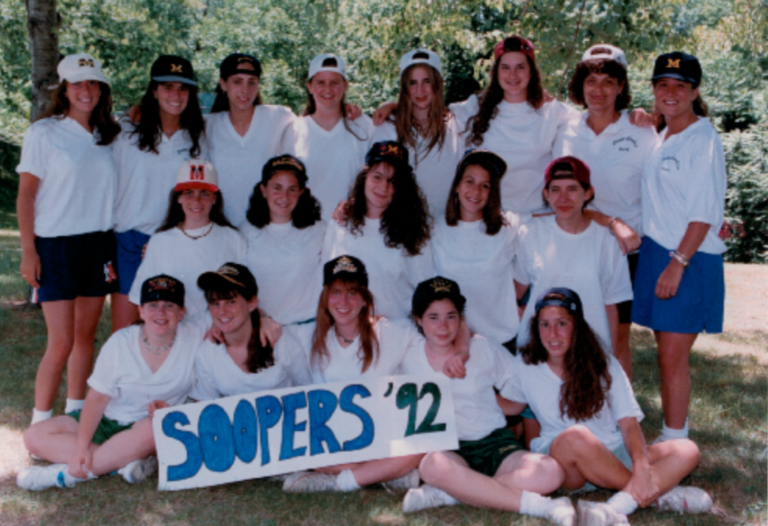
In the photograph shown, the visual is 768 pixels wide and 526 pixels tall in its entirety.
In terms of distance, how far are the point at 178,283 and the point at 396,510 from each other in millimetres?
1794

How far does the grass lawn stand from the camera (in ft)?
11.8

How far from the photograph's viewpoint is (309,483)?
395 cm

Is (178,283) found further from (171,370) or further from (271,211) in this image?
(271,211)

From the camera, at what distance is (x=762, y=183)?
1497cm

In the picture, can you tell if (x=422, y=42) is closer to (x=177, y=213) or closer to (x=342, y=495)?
(x=177, y=213)

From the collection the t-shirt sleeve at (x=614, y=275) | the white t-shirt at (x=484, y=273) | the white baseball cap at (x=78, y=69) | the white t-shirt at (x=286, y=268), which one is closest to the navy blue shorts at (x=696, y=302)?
the t-shirt sleeve at (x=614, y=275)

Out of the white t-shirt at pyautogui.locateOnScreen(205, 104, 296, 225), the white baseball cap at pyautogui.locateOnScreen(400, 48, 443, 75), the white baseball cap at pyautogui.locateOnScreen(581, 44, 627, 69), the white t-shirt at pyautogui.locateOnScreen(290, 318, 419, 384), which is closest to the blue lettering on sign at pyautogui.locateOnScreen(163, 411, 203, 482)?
the white t-shirt at pyautogui.locateOnScreen(290, 318, 419, 384)

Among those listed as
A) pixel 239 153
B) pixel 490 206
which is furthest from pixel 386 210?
pixel 239 153

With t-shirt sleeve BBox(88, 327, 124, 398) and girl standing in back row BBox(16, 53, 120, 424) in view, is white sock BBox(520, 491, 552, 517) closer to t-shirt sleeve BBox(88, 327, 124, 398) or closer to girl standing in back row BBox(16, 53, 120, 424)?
t-shirt sleeve BBox(88, 327, 124, 398)

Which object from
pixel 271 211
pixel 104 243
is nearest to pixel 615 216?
pixel 271 211

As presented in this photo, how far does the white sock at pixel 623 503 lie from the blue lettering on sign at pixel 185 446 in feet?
7.35

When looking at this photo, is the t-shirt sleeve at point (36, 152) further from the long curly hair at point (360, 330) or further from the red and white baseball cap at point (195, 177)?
the long curly hair at point (360, 330)

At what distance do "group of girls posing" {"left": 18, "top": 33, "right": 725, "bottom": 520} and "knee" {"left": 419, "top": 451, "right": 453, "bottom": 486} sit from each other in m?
0.03

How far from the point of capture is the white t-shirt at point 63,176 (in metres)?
4.46
